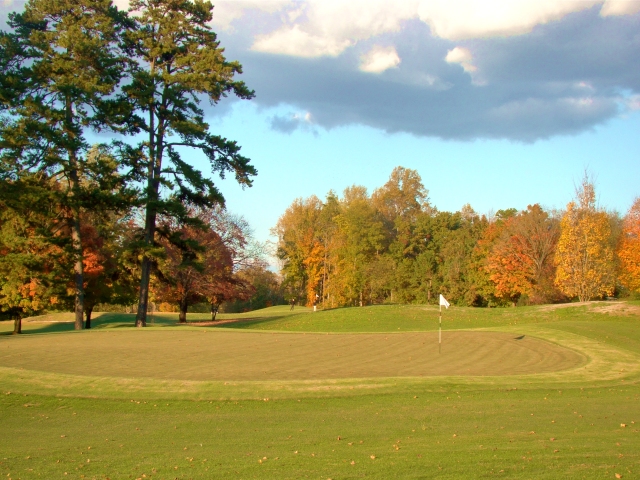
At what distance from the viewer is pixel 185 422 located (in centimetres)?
1120

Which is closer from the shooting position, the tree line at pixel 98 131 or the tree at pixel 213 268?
the tree line at pixel 98 131

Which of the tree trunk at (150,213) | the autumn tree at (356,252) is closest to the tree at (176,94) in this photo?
the tree trunk at (150,213)

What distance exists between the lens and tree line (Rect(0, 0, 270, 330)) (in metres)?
31.0

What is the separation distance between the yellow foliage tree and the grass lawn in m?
20.8

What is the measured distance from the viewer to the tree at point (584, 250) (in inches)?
1703

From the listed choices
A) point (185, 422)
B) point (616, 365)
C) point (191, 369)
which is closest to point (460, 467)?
point (185, 422)

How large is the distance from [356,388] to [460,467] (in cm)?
667

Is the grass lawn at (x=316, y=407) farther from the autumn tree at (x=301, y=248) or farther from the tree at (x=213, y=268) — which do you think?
the autumn tree at (x=301, y=248)

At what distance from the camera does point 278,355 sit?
19.5 m

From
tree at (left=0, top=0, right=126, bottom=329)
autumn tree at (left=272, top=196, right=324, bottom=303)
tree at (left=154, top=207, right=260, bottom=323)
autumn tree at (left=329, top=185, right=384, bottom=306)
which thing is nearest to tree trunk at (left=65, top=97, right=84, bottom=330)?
tree at (left=0, top=0, right=126, bottom=329)

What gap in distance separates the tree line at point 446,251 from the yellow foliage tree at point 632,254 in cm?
10

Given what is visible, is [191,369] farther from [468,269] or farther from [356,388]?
[468,269]

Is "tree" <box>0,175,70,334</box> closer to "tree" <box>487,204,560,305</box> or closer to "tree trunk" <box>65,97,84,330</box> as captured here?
"tree trunk" <box>65,97,84,330</box>

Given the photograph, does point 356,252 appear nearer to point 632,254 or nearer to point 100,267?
point 632,254
